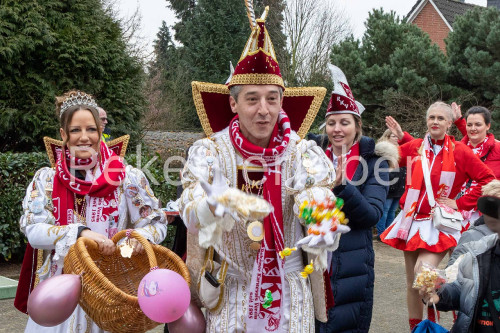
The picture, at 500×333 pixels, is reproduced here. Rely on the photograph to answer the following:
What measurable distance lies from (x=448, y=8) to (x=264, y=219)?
96.8 feet

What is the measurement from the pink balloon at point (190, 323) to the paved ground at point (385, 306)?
3.08 metres

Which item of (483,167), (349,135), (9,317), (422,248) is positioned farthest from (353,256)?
(9,317)

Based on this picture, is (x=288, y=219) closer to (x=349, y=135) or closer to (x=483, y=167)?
(x=349, y=135)

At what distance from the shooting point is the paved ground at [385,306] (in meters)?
5.52

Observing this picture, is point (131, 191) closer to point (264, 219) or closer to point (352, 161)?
point (264, 219)

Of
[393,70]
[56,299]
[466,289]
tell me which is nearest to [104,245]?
[56,299]

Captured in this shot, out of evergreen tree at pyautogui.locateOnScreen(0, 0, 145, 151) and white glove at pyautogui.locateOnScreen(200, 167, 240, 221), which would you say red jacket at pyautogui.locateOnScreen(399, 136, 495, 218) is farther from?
evergreen tree at pyautogui.locateOnScreen(0, 0, 145, 151)

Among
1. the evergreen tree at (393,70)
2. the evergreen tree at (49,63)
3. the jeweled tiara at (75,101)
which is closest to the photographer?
the jeweled tiara at (75,101)

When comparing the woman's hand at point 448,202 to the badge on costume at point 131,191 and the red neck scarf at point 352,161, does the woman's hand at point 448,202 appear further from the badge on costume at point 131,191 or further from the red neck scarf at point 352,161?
the badge on costume at point 131,191

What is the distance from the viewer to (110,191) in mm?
3367

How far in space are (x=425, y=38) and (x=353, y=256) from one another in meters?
15.5

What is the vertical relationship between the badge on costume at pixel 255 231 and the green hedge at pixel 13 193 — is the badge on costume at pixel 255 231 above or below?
above

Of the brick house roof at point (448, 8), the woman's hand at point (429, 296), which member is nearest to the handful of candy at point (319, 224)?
the woman's hand at point (429, 296)

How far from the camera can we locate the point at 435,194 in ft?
17.0
